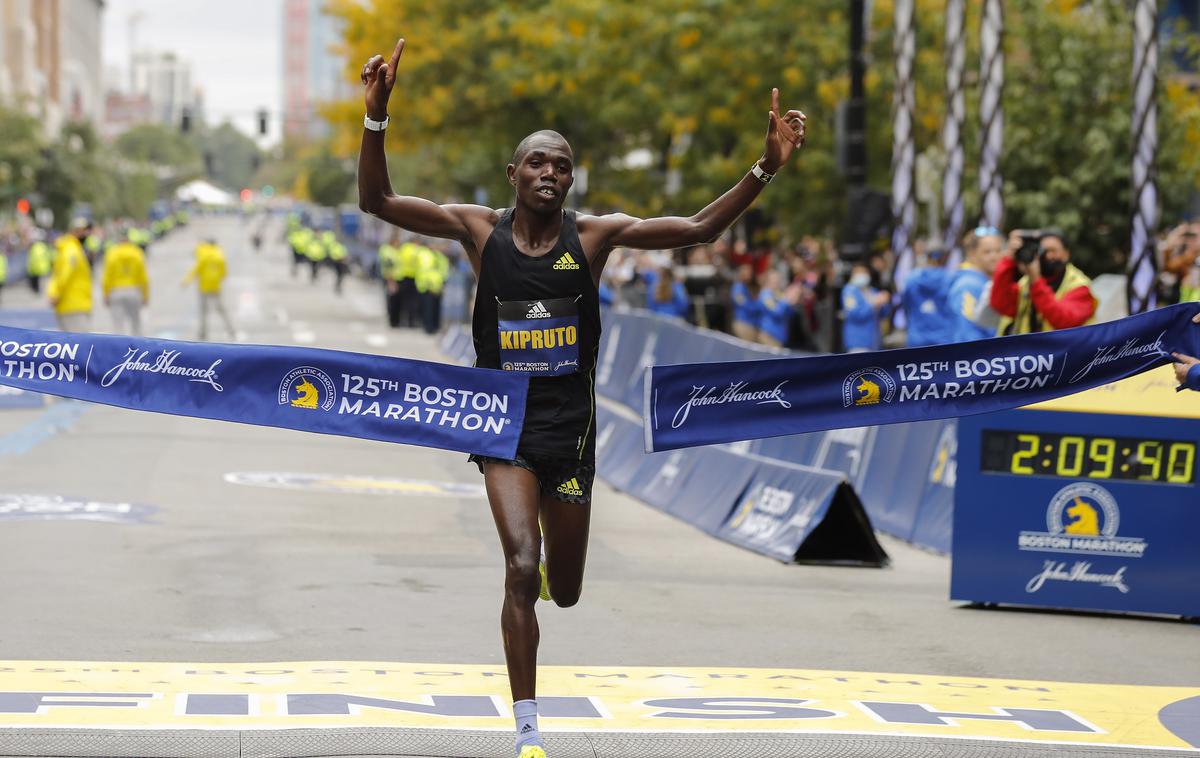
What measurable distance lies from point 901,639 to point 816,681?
1.36 m

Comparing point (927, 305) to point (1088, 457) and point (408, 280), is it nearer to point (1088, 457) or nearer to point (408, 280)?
point (1088, 457)

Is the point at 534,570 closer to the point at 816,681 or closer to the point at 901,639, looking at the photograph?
the point at 816,681

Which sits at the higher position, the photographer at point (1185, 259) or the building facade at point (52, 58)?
the building facade at point (52, 58)

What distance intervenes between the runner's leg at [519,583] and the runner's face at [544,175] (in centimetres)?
93

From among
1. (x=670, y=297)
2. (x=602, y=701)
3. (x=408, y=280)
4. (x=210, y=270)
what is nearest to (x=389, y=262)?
(x=408, y=280)

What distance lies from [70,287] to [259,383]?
14352mm

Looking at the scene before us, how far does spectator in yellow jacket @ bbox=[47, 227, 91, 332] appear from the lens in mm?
20312

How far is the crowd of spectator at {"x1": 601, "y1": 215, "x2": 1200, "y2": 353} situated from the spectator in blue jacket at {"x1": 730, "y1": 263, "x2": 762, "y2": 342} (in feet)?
0.07

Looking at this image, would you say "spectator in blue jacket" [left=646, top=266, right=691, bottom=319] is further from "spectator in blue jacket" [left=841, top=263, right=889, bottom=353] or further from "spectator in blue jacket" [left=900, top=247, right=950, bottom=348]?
"spectator in blue jacket" [left=900, top=247, right=950, bottom=348]

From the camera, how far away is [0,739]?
618 centimetres

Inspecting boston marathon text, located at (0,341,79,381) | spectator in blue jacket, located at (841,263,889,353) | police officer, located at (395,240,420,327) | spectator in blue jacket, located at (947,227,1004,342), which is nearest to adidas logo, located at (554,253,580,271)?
boston marathon text, located at (0,341,79,381)

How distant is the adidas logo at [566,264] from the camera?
629cm

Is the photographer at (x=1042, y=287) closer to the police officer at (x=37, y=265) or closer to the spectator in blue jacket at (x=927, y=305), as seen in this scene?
the spectator in blue jacket at (x=927, y=305)

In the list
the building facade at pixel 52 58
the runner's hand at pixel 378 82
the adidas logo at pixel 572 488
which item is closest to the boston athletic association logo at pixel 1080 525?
the adidas logo at pixel 572 488
